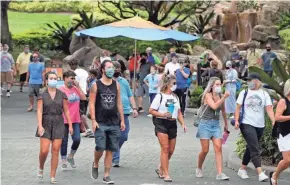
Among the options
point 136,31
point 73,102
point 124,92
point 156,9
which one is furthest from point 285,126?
point 156,9

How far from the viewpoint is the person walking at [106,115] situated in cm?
1096

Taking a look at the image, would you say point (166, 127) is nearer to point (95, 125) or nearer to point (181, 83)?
point (95, 125)

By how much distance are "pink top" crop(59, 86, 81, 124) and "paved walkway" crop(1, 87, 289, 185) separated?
801 millimetres

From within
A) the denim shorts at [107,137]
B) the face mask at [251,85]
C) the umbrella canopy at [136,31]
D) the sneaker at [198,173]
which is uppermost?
the umbrella canopy at [136,31]

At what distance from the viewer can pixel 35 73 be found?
791 inches

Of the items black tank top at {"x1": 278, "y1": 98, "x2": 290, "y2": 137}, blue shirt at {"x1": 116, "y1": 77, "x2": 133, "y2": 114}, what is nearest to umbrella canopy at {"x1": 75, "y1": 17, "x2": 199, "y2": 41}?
blue shirt at {"x1": 116, "y1": 77, "x2": 133, "y2": 114}

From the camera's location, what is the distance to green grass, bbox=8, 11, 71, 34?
4509 centimetres

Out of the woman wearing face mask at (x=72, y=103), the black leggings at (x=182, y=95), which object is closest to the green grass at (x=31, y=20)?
the black leggings at (x=182, y=95)

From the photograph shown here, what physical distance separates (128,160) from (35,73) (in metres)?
7.61

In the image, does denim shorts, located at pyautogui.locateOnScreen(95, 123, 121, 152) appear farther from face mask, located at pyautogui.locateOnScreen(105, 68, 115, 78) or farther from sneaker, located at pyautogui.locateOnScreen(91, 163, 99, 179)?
face mask, located at pyautogui.locateOnScreen(105, 68, 115, 78)

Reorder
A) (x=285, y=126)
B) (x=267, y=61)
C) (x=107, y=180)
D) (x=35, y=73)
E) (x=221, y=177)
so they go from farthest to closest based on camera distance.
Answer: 1. (x=267, y=61)
2. (x=35, y=73)
3. (x=221, y=177)
4. (x=107, y=180)
5. (x=285, y=126)

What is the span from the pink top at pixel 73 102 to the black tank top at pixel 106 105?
1.01 metres

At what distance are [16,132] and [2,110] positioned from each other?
4345 millimetres

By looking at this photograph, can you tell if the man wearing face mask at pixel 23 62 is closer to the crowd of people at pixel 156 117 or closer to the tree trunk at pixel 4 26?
the tree trunk at pixel 4 26
